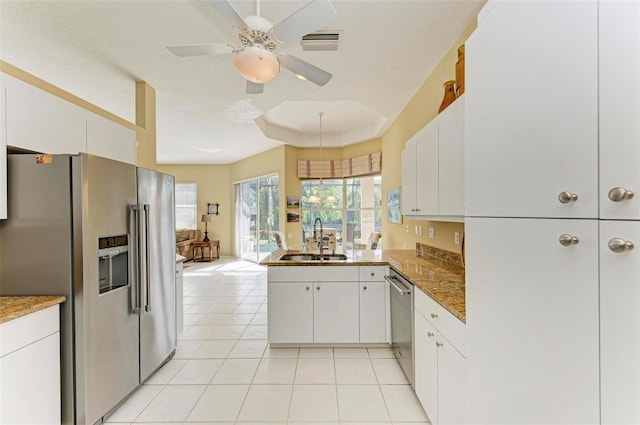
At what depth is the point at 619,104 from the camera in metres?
0.67

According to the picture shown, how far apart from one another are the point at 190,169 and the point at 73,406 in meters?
8.19

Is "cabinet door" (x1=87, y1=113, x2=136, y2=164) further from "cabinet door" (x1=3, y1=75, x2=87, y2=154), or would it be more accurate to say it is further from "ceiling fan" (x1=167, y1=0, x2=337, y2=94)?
"ceiling fan" (x1=167, y1=0, x2=337, y2=94)

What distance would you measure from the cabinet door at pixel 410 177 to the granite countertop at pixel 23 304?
107 inches

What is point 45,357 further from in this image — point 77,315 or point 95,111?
point 95,111

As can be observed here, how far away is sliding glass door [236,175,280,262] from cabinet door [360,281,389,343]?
455 centimetres

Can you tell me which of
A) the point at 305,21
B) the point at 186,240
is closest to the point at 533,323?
the point at 305,21

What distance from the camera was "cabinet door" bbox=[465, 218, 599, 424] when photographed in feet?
2.44

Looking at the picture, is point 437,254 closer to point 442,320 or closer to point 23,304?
point 442,320

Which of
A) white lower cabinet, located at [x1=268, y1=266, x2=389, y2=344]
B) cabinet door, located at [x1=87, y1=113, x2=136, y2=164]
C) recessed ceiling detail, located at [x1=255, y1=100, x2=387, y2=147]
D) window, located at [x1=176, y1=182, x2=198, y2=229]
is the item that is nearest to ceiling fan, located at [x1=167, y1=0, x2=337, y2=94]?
cabinet door, located at [x1=87, y1=113, x2=136, y2=164]

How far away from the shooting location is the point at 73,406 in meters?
1.73

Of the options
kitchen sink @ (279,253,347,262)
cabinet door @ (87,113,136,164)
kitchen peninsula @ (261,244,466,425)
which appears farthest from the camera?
kitchen sink @ (279,253,347,262)

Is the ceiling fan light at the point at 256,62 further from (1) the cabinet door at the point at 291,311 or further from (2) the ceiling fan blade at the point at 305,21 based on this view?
(1) the cabinet door at the point at 291,311

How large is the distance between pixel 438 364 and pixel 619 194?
1368 millimetres

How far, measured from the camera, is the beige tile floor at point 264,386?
77.0 inches
